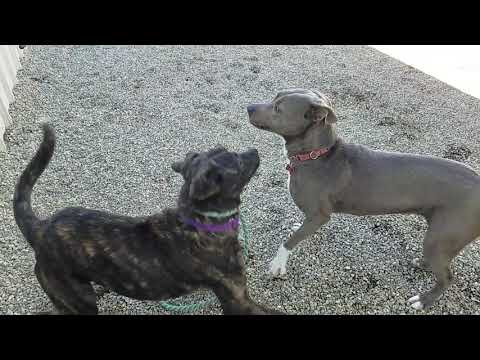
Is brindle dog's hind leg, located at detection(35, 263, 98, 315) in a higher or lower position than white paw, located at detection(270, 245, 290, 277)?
higher

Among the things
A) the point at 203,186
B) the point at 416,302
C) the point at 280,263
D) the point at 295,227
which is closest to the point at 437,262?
the point at 416,302

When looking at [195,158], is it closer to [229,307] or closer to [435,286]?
[229,307]

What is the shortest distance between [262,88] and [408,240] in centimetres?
386

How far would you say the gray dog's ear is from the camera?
2.67 metres

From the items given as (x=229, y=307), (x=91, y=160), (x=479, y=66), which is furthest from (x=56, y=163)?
(x=479, y=66)

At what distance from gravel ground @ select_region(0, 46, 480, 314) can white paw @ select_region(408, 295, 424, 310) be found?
0.19ft

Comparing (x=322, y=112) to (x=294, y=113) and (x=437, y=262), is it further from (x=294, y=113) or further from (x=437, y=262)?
(x=437, y=262)

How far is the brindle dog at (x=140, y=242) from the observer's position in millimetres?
→ 2807

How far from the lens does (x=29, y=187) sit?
2.98 metres


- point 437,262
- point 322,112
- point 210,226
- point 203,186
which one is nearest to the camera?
point 203,186

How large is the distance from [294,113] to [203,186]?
132cm

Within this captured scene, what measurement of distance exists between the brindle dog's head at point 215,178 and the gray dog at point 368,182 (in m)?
0.77

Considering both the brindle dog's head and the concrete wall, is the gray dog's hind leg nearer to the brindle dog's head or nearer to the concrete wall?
the brindle dog's head

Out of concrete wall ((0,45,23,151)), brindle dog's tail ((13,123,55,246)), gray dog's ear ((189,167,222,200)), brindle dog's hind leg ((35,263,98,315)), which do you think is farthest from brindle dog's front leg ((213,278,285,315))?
concrete wall ((0,45,23,151))
